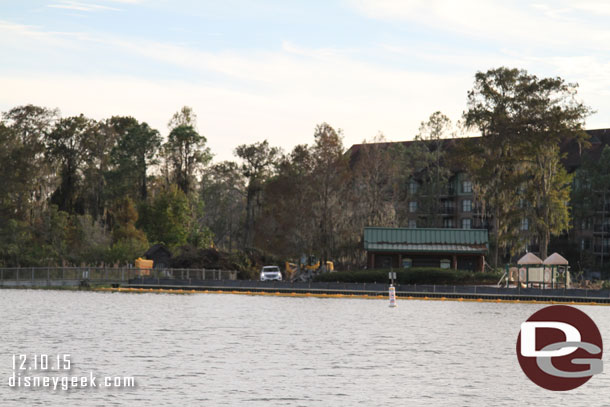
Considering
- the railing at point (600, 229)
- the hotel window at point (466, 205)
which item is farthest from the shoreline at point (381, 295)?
the hotel window at point (466, 205)

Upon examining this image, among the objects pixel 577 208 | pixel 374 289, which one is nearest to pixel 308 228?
pixel 374 289

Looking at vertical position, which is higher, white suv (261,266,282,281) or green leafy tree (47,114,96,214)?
green leafy tree (47,114,96,214)

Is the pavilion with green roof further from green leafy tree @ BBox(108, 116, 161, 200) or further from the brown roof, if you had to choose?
green leafy tree @ BBox(108, 116, 161, 200)

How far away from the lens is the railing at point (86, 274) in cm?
8631

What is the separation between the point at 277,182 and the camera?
374 feet

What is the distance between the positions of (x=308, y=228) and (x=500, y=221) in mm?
21732

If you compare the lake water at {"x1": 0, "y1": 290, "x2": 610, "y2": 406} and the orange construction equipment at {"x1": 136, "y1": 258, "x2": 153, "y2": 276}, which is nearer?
the lake water at {"x1": 0, "y1": 290, "x2": 610, "y2": 406}

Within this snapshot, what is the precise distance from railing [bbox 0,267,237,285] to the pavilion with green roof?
→ 55.5ft

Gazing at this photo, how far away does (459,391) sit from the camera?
2759cm

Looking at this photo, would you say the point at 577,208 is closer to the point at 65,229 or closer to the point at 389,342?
the point at 65,229

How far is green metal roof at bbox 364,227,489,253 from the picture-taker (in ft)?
284

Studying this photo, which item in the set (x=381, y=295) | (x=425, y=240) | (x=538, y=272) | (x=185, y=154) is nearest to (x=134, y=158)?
(x=185, y=154)

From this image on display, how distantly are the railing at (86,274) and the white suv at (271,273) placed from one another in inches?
229

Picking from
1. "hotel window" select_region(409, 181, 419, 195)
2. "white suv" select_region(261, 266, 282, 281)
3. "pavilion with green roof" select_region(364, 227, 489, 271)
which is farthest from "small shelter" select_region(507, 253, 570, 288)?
"hotel window" select_region(409, 181, 419, 195)
